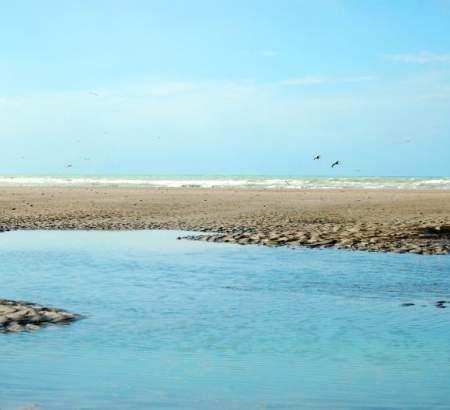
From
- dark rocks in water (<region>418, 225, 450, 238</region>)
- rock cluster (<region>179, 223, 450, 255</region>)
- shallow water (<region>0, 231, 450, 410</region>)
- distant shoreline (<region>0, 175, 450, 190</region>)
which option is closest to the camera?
shallow water (<region>0, 231, 450, 410</region>)

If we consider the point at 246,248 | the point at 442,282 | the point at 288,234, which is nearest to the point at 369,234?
the point at 288,234

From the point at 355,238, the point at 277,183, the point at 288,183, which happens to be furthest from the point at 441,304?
the point at 277,183

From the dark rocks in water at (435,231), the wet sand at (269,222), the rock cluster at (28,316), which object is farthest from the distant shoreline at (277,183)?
the rock cluster at (28,316)

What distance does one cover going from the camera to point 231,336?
9.81 meters

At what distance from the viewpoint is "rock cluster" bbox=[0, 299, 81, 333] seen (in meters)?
10.1

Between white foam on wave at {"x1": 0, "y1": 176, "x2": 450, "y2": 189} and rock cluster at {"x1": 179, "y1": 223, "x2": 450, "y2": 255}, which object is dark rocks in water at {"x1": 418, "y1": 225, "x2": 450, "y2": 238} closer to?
rock cluster at {"x1": 179, "y1": 223, "x2": 450, "y2": 255}

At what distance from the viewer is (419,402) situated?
6.90 metres

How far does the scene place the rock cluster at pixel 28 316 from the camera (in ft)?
33.0

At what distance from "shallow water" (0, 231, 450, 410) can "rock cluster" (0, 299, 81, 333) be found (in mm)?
346

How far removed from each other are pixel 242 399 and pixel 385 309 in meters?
5.39

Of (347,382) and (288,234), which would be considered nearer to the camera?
(347,382)

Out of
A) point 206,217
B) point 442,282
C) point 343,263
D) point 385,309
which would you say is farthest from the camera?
point 206,217

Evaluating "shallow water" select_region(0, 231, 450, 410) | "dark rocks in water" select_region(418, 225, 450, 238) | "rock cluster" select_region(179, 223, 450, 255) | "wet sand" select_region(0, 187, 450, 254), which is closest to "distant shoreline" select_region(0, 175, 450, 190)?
"wet sand" select_region(0, 187, 450, 254)

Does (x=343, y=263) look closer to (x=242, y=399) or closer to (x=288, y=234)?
(x=288, y=234)
